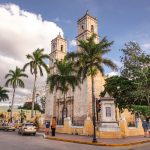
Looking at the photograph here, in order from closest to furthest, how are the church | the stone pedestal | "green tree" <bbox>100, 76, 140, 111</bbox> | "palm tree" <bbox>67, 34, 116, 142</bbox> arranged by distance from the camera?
the stone pedestal
the church
"palm tree" <bbox>67, 34, 116, 142</bbox>
"green tree" <bbox>100, 76, 140, 111</bbox>

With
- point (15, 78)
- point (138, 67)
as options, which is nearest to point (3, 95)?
point (15, 78)

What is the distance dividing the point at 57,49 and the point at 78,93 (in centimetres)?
1862

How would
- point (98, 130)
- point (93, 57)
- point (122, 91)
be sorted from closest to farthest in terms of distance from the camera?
point (98, 130), point (93, 57), point (122, 91)

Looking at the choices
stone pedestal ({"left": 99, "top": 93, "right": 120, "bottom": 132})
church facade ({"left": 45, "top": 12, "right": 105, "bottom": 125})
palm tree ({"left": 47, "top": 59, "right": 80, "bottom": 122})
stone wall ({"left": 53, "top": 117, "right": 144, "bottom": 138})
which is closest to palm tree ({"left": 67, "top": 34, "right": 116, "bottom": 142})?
stone pedestal ({"left": 99, "top": 93, "right": 120, "bottom": 132})

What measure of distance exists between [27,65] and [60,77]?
28.6 feet

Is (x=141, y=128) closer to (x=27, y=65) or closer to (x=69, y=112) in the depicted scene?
(x=27, y=65)

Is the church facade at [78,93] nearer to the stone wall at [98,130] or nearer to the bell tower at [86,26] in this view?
the bell tower at [86,26]

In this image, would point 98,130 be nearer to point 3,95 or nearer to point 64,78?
point 64,78

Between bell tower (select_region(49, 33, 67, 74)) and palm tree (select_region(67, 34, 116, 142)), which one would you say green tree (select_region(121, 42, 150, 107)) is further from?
bell tower (select_region(49, 33, 67, 74))

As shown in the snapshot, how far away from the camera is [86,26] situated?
56.4 metres

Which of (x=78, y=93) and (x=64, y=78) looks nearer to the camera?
(x=64, y=78)

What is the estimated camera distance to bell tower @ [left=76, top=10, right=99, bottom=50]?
55.9 metres

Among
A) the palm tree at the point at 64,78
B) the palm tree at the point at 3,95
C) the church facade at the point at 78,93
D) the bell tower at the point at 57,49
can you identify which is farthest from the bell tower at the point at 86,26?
the palm tree at the point at 3,95

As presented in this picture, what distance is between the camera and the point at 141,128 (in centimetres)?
2744
